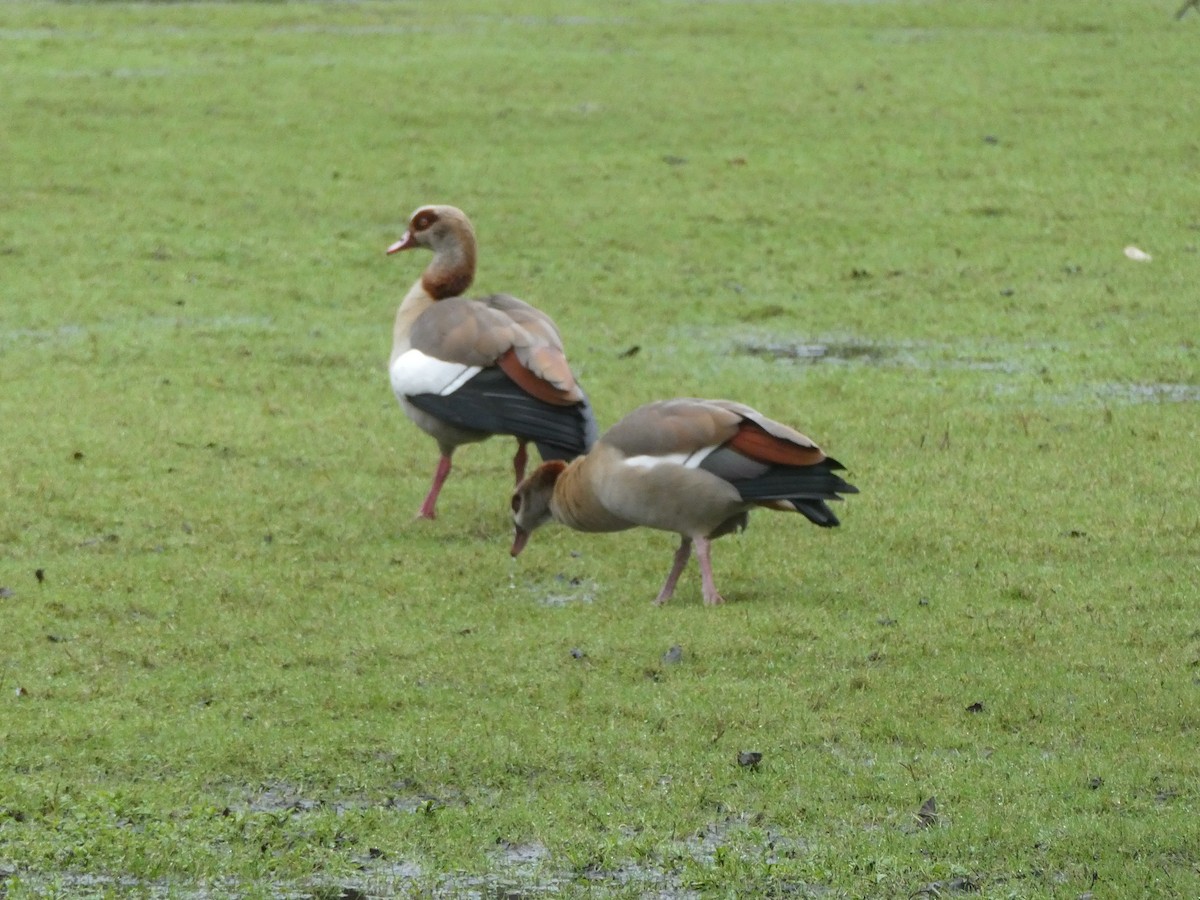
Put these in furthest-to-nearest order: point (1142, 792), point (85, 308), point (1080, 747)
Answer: point (85, 308) < point (1080, 747) < point (1142, 792)

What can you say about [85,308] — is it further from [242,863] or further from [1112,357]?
[242,863]

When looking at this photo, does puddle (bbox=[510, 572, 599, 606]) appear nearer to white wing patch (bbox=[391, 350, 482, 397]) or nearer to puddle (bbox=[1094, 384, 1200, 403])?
white wing patch (bbox=[391, 350, 482, 397])

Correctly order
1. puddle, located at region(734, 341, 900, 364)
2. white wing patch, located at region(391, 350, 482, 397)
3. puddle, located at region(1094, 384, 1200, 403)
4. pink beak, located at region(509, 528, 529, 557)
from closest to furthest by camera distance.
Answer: pink beak, located at region(509, 528, 529, 557)
white wing patch, located at region(391, 350, 482, 397)
puddle, located at region(1094, 384, 1200, 403)
puddle, located at region(734, 341, 900, 364)

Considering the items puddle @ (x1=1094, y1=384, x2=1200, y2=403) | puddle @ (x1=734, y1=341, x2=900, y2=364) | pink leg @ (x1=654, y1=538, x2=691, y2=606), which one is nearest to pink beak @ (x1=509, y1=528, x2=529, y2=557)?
pink leg @ (x1=654, y1=538, x2=691, y2=606)

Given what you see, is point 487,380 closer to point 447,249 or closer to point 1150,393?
point 447,249

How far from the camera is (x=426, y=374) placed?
934 cm

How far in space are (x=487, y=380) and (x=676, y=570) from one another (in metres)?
1.69

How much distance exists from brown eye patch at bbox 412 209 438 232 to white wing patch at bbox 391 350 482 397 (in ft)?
3.69

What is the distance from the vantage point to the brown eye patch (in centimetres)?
1048

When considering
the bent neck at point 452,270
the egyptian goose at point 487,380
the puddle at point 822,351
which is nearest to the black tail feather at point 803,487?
the egyptian goose at point 487,380

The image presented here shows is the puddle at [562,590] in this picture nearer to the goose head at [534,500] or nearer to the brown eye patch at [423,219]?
the goose head at [534,500]

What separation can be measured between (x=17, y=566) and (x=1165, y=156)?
12.0 meters

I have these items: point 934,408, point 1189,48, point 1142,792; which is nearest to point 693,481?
point 1142,792

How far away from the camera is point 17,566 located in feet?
27.1
